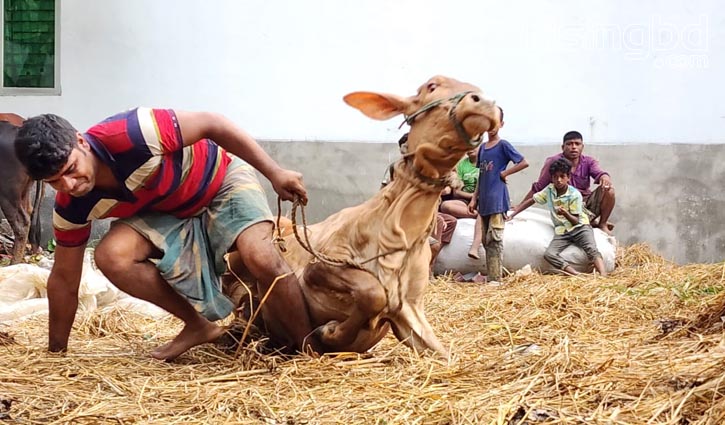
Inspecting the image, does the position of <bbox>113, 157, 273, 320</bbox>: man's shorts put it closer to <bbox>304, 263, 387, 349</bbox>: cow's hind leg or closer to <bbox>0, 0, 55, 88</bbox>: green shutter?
<bbox>304, 263, 387, 349</bbox>: cow's hind leg

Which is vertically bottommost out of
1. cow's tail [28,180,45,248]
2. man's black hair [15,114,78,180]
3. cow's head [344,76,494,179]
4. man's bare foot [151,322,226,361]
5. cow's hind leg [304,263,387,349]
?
cow's tail [28,180,45,248]

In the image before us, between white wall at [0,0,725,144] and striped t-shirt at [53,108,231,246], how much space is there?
5545mm

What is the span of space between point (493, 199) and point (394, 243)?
172 inches

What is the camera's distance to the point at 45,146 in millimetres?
3979

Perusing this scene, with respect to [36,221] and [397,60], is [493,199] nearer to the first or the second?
[397,60]

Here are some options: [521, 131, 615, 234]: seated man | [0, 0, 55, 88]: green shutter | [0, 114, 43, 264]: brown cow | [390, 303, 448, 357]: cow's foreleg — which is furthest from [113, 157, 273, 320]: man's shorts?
[0, 0, 55, 88]: green shutter

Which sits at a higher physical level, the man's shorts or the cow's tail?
the man's shorts

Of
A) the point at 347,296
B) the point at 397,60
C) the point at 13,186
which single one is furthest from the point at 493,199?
the point at 13,186

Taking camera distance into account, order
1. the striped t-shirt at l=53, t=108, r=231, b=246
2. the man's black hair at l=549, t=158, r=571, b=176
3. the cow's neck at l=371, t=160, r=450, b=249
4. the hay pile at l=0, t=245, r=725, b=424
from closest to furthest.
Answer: the hay pile at l=0, t=245, r=725, b=424, the striped t-shirt at l=53, t=108, r=231, b=246, the cow's neck at l=371, t=160, r=450, b=249, the man's black hair at l=549, t=158, r=571, b=176

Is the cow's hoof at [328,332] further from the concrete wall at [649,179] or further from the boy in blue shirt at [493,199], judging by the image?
the concrete wall at [649,179]

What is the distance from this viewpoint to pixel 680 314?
5.49 meters

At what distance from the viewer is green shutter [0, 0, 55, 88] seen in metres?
10.9

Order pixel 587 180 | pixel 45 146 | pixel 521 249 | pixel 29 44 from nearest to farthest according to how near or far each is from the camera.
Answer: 1. pixel 45 146
2. pixel 521 249
3. pixel 587 180
4. pixel 29 44

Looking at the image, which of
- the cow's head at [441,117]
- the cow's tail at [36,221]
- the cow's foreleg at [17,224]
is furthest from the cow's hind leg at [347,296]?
the cow's tail at [36,221]
